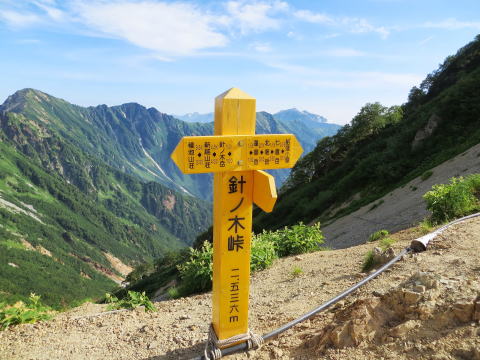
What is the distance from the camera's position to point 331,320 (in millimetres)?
5172

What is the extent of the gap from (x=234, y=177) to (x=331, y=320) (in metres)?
2.55

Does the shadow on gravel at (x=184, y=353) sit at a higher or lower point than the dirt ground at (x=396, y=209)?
lower

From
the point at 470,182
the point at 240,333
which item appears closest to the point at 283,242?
the point at 470,182

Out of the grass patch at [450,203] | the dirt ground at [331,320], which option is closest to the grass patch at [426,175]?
the grass patch at [450,203]

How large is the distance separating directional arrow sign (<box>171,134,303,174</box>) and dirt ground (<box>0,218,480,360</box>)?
7.27 ft

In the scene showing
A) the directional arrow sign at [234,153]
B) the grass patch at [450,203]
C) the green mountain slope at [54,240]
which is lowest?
the green mountain slope at [54,240]

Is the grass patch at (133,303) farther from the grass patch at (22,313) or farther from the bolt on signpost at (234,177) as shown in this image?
the bolt on signpost at (234,177)


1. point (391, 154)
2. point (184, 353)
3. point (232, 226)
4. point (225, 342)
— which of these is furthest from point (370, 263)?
point (391, 154)

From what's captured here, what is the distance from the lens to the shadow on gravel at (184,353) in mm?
5229

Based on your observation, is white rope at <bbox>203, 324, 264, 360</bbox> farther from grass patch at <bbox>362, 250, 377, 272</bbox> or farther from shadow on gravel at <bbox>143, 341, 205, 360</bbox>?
grass patch at <bbox>362, 250, 377, 272</bbox>

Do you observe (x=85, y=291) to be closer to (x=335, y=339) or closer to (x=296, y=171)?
(x=296, y=171)

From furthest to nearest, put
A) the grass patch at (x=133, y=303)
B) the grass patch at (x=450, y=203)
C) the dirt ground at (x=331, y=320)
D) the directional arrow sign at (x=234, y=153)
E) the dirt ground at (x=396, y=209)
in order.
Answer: the dirt ground at (x=396, y=209)
the grass patch at (x=450, y=203)
the grass patch at (x=133, y=303)
the directional arrow sign at (x=234, y=153)
the dirt ground at (x=331, y=320)

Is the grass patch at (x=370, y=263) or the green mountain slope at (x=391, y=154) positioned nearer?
the grass patch at (x=370, y=263)

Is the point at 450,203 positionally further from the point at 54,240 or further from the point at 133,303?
the point at 54,240
